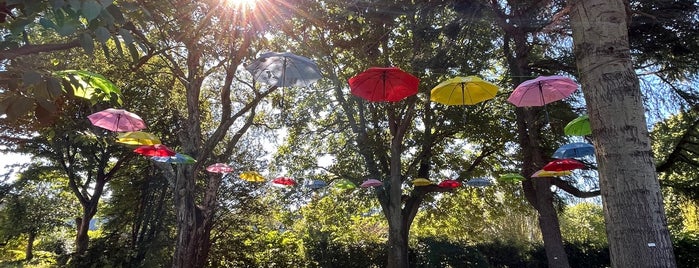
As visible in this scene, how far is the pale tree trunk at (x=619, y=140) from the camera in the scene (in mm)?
1872

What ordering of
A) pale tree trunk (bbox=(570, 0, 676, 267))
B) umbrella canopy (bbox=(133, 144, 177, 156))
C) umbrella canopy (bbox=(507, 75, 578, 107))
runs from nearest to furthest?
pale tree trunk (bbox=(570, 0, 676, 267)) < umbrella canopy (bbox=(507, 75, 578, 107)) < umbrella canopy (bbox=(133, 144, 177, 156))

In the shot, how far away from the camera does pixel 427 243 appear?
11422 millimetres

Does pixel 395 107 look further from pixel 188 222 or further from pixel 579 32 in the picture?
pixel 579 32

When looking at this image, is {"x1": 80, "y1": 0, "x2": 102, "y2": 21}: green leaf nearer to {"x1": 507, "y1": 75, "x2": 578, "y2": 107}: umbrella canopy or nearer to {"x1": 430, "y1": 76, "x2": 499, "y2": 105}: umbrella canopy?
{"x1": 430, "y1": 76, "x2": 499, "y2": 105}: umbrella canopy

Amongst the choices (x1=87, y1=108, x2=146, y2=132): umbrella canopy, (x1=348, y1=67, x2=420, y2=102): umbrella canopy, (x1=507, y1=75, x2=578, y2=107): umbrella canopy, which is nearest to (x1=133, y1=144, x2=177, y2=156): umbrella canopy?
(x1=87, y1=108, x2=146, y2=132): umbrella canopy

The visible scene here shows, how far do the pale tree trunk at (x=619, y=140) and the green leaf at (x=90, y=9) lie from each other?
223 centimetres

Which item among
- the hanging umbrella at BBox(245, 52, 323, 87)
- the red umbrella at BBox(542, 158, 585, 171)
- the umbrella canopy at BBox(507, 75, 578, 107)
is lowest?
the red umbrella at BBox(542, 158, 585, 171)

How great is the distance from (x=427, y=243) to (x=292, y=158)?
5171 millimetres

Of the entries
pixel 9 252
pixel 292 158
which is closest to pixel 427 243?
pixel 292 158

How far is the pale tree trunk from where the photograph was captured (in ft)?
6.14

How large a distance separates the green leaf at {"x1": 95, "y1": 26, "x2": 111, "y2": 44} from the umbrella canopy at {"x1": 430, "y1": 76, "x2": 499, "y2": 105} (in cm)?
428

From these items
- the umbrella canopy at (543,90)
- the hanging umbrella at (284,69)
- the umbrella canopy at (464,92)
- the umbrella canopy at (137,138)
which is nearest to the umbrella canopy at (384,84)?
the umbrella canopy at (464,92)

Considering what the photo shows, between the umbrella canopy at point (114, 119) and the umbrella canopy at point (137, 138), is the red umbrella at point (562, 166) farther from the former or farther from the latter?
the umbrella canopy at point (114, 119)

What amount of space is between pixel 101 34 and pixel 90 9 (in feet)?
0.46
